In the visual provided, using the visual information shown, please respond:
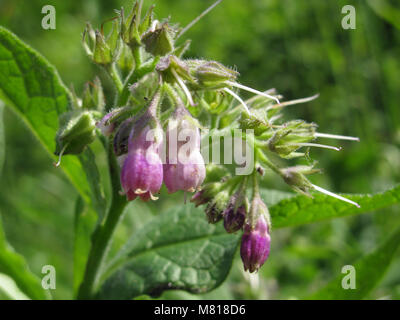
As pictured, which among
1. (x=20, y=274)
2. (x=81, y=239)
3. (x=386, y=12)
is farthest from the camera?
(x=386, y=12)

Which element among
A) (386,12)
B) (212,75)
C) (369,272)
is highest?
(386,12)

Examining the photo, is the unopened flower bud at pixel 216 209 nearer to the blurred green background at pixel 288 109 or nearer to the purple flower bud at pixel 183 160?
the purple flower bud at pixel 183 160

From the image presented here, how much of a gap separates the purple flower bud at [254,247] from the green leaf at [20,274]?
1.01 metres

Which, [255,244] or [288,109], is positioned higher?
[288,109]

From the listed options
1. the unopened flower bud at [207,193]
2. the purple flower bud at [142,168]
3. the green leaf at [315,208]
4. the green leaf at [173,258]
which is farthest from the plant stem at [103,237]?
the green leaf at [315,208]

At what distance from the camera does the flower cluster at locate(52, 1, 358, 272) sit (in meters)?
1.55

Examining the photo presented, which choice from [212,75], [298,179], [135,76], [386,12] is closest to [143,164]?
[212,75]

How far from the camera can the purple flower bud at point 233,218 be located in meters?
1.84

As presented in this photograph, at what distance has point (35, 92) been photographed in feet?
6.84

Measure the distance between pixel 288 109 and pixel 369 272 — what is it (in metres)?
2.83

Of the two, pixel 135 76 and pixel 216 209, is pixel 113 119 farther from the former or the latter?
pixel 216 209

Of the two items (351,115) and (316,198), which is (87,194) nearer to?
(316,198)
